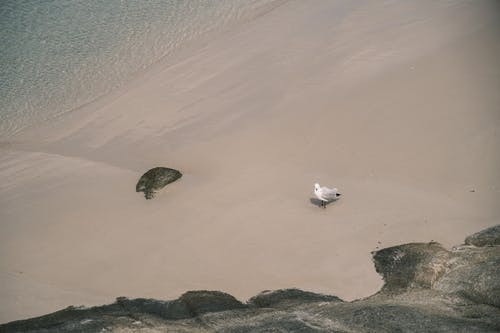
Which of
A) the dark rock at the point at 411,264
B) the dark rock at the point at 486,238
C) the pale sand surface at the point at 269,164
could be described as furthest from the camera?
the pale sand surface at the point at 269,164

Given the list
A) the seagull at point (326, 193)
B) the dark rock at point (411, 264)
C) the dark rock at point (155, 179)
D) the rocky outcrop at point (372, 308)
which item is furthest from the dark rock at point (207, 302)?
the dark rock at point (155, 179)

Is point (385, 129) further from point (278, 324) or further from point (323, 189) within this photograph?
point (278, 324)

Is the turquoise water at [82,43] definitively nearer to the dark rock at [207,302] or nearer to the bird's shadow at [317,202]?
the bird's shadow at [317,202]

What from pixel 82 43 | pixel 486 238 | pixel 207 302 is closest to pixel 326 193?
pixel 486 238

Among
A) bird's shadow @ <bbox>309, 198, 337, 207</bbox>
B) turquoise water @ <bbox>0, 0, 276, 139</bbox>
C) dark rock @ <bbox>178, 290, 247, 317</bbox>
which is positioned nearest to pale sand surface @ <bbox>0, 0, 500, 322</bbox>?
bird's shadow @ <bbox>309, 198, 337, 207</bbox>

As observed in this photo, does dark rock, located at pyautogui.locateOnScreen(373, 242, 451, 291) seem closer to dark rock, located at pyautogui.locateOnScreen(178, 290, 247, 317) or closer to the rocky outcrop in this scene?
the rocky outcrop

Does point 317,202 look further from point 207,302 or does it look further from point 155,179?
point 155,179
